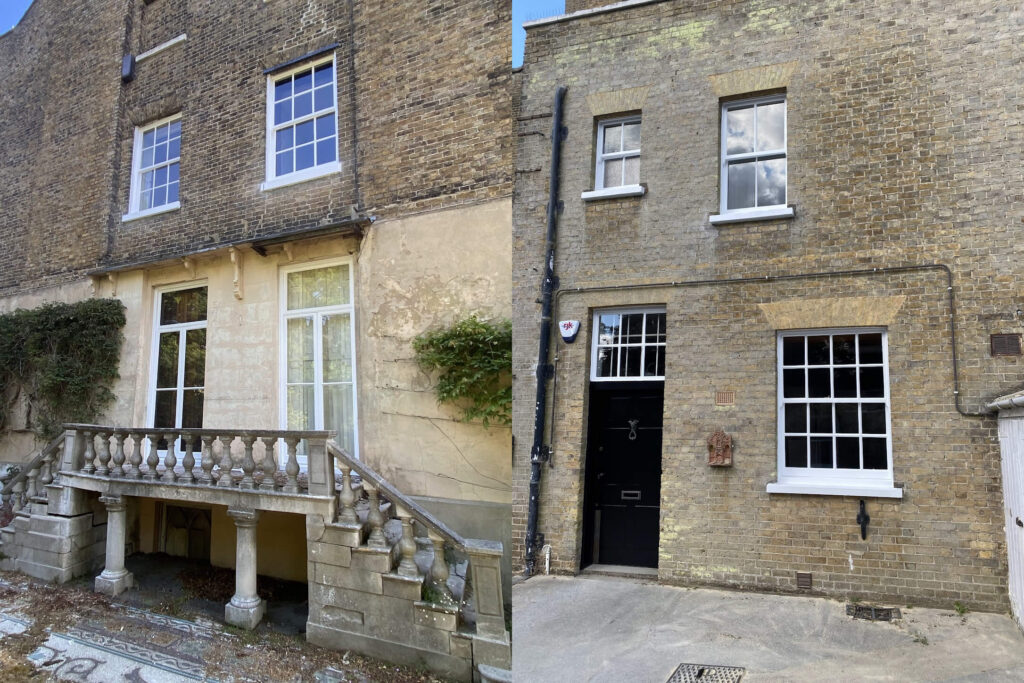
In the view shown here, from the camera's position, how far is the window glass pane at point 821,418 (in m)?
5.09

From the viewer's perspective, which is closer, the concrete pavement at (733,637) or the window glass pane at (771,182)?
the concrete pavement at (733,637)

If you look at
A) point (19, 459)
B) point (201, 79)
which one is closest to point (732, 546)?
point (201, 79)

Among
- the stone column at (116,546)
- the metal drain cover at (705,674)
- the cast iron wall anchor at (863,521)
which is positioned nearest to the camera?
the metal drain cover at (705,674)

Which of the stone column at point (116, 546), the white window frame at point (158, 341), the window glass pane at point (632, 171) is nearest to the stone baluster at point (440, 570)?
the stone column at point (116, 546)

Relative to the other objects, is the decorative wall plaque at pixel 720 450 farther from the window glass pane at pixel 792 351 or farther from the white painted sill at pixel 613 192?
the white painted sill at pixel 613 192

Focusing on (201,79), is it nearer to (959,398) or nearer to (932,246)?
(932,246)

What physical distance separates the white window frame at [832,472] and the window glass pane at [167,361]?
18.8ft

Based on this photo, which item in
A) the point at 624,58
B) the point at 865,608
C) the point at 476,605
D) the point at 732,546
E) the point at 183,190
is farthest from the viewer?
the point at 183,190

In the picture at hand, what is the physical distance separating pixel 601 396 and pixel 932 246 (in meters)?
2.73

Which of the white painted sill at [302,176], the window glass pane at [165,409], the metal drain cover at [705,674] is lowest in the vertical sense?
the metal drain cover at [705,674]

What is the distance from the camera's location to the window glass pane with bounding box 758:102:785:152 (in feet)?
17.8

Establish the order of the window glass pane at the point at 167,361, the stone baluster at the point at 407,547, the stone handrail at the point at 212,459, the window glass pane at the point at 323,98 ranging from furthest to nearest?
the window glass pane at the point at 167,361 → the window glass pane at the point at 323,98 → the stone handrail at the point at 212,459 → the stone baluster at the point at 407,547

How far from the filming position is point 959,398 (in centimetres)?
473

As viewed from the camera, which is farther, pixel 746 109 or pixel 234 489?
pixel 746 109
